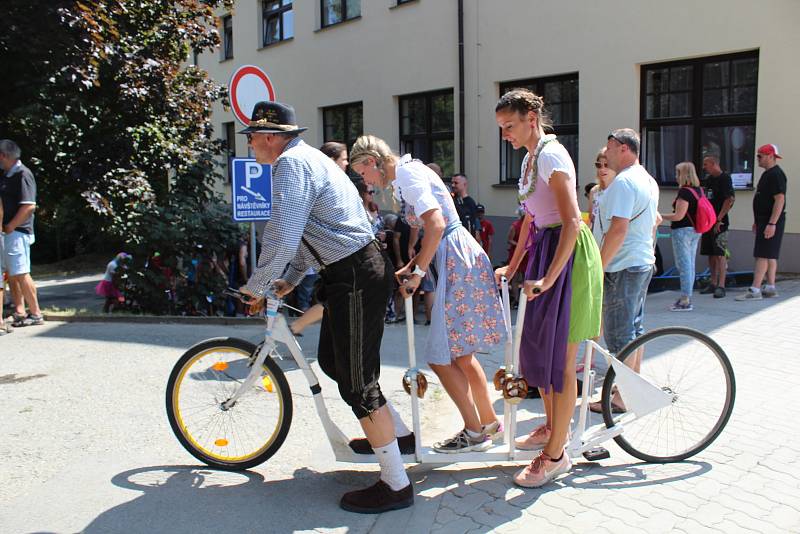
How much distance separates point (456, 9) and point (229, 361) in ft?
36.0

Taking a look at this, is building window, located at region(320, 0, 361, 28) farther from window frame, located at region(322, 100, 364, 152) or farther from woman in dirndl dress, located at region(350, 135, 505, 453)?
woman in dirndl dress, located at region(350, 135, 505, 453)

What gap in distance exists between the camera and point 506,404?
141 inches

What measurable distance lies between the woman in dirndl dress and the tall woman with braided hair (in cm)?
24

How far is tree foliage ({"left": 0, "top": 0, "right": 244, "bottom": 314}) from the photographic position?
8.52 m

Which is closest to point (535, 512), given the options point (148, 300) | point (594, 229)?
point (594, 229)

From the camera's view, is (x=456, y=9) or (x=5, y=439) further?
(x=456, y=9)

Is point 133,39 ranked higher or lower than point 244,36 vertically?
lower

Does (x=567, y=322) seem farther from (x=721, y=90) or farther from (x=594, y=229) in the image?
(x=721, y=90)

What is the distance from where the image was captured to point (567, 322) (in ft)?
11.3

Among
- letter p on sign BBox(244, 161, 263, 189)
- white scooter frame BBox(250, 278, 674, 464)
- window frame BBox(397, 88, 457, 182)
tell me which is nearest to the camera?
white scooter frame BBox(250, 278, 674, 464)

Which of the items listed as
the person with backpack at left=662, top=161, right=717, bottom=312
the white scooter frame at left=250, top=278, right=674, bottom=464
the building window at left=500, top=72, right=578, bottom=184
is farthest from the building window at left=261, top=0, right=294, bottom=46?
the white scooter frame at left=250, top=278, right=674, bottom=464

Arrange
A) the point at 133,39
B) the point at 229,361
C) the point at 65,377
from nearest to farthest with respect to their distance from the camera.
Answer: the point at 229,361
the point at 65,377
the point at 133,39

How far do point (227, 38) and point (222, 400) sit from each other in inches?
755

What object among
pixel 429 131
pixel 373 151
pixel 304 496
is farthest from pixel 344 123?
pixel 304 496
